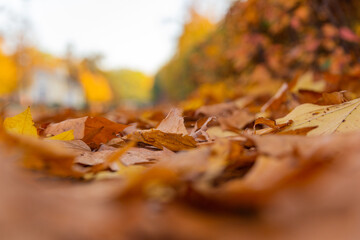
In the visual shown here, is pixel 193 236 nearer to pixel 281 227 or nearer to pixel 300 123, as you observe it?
pixel 281 227

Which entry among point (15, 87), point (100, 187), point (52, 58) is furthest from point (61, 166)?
point (52, 58)

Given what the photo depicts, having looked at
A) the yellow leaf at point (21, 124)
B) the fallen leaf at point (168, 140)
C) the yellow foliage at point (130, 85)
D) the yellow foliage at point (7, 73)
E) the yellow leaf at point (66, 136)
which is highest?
the yellow foliage at point (130, 85)

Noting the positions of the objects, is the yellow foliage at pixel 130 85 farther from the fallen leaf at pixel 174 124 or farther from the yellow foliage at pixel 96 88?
the fallen leaf at pixel 174 124

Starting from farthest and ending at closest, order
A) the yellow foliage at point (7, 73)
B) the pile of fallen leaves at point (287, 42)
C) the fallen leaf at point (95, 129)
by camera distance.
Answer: the yellow foliage at point (7, 73) < the pile of fallen leaves at point (287, 42) < the fallen leaf at point (95, 129)

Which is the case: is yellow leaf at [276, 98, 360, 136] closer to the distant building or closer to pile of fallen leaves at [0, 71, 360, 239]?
pile of fallen leaves at [0, 71, 360, 239]

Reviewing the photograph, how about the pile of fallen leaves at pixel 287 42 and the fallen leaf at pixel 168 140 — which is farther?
the pile of fallen leaves at pixel 287 42

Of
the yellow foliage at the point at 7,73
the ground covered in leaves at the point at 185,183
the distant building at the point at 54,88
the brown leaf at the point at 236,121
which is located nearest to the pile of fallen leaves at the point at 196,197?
the ground covered in leaves at the point at 185,183

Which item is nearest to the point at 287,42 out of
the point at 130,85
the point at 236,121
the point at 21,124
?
the point at 236,121
